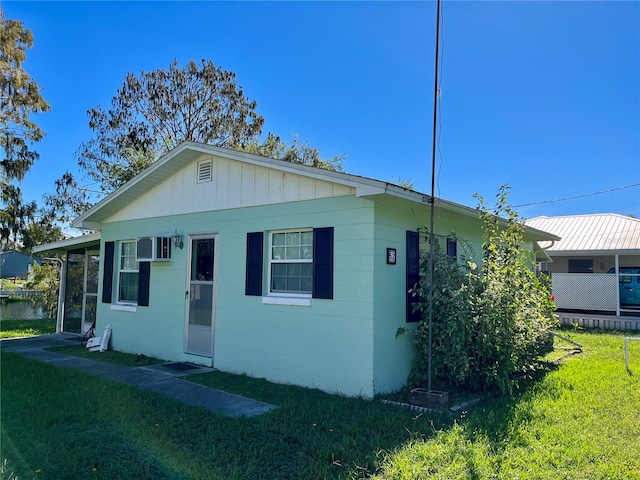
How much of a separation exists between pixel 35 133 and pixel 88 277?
10795mm

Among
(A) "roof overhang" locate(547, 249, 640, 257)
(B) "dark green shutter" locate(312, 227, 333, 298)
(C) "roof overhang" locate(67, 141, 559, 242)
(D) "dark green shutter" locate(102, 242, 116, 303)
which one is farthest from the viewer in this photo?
(A) "roof overhang" locate(547, 249, 640, 257)

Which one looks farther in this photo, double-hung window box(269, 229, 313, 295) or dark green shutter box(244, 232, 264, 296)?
dark green shutter box(244, 232, 264, 296)

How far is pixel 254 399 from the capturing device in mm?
5660

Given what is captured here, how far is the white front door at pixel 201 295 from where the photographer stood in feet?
25.6

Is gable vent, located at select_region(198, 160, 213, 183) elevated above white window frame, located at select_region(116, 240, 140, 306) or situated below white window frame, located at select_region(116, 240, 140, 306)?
above

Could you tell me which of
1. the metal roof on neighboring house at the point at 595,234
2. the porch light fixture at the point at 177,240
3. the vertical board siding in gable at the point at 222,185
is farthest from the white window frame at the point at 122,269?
the metal roof on neighboring house at the point at 595,234

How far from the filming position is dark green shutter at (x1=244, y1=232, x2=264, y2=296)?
7.03m

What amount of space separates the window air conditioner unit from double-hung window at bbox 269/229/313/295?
8.51ft

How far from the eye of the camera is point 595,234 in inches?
694

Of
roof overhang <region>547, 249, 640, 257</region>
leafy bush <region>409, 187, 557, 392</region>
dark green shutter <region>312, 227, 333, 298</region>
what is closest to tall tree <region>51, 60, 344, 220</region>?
roof overhang <region>547, 249, 640, 257</region>

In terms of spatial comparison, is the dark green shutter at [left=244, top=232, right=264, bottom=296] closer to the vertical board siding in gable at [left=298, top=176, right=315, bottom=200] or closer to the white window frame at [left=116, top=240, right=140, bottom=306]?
the vertical board siding in gable at [left=298, top=176, right=315, bottom=200]

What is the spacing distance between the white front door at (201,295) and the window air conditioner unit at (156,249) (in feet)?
1.77

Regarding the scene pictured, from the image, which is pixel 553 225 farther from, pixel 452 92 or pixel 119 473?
pixel 119 473

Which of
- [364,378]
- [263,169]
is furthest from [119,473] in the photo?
[263,169]
